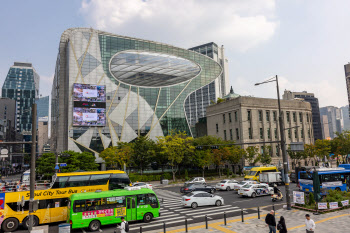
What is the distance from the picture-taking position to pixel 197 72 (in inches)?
3652

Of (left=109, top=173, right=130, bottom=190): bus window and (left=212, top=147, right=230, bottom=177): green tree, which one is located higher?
(left=212, top=147, right=230, bottom=177): green tree

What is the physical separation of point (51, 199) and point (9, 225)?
11.2ft

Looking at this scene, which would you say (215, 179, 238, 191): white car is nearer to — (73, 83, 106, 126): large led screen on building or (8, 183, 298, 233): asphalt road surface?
(8, 183, 298, 233): asphalt road surface

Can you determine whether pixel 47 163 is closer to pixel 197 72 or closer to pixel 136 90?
pixel 136 90

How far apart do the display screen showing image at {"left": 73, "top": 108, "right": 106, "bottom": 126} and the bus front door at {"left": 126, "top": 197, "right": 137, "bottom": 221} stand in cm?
5245

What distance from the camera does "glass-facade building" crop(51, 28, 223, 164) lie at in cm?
7150

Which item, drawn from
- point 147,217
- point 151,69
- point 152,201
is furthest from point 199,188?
point 151,69

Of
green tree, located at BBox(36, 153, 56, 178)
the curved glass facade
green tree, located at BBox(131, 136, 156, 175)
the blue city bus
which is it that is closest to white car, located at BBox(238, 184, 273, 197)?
the blue city bus

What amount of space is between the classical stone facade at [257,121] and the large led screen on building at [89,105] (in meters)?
33.2

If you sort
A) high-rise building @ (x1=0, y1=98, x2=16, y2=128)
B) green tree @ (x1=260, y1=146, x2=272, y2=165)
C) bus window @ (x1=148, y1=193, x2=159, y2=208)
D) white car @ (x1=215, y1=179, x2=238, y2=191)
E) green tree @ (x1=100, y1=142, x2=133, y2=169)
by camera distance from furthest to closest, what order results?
high-rise building @ (x1=0, y1=98, x2=16, y2=128), green tree @ (x1=260, y1=146, x2=272, y2=165), green tree @ (x1=100, y1=142, x2=133, y2=169), white car @ (x1=215, y1=179, x2=238, y2=191), bus window @ (x1=148, y1=193, x2=159, y2=208)

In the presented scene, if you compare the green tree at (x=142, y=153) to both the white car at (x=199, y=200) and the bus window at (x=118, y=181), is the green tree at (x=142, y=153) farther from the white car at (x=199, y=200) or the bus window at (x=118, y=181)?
the white car at (x=199, y=200)

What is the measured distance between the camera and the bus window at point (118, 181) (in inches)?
1056

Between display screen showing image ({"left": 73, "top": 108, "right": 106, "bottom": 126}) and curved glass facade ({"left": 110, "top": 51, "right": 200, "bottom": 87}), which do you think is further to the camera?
curved glass facade ({"left": 110, "top": 51, "right": 200, "bottom": 87})

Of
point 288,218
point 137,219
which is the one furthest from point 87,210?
point 288,218
